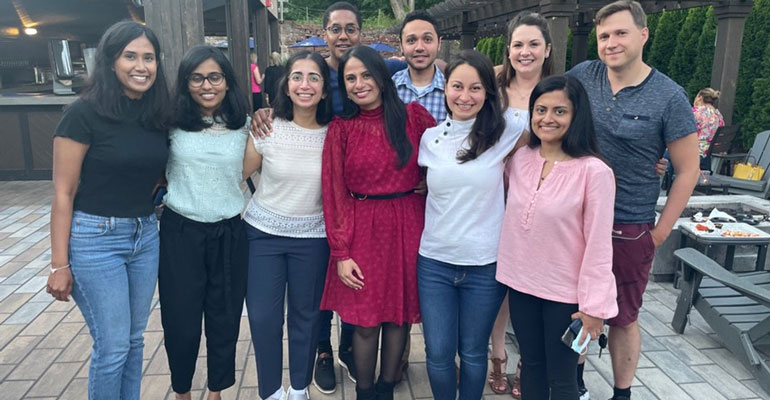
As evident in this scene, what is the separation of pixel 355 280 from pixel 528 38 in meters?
1.36

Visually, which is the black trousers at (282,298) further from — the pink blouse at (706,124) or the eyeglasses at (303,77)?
the pink blouse at (706,124)

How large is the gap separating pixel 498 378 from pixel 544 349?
0.75 metres

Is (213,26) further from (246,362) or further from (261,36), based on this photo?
(246,362)

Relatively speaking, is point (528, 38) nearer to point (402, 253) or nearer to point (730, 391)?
point (402, 253)

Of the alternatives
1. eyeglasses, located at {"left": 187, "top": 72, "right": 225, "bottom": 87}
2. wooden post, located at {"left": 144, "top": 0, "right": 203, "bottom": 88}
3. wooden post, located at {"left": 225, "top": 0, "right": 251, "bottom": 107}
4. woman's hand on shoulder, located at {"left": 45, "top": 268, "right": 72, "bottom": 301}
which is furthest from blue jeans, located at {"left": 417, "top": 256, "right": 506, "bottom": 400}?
wooden post, located at {"left": 225, "top": 0, "right": 251, "bottom": 107}

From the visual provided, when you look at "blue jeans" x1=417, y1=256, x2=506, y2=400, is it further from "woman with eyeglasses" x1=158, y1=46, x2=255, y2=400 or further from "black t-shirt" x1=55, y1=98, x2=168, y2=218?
"black t-shirt" x1=55, y1=98, x2=168, y2=218

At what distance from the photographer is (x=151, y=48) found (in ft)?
6.91

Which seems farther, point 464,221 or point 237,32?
point 237,32

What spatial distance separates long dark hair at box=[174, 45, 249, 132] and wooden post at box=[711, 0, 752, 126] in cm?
744

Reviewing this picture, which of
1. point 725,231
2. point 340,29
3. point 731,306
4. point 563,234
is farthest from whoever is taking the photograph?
point 725,231

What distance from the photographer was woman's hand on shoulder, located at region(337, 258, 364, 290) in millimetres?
2301

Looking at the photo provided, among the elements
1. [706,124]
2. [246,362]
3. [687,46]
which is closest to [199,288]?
[246,362]

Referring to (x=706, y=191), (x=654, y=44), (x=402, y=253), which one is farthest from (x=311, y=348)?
(x=654, y=44)

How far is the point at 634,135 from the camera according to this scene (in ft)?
7.29
